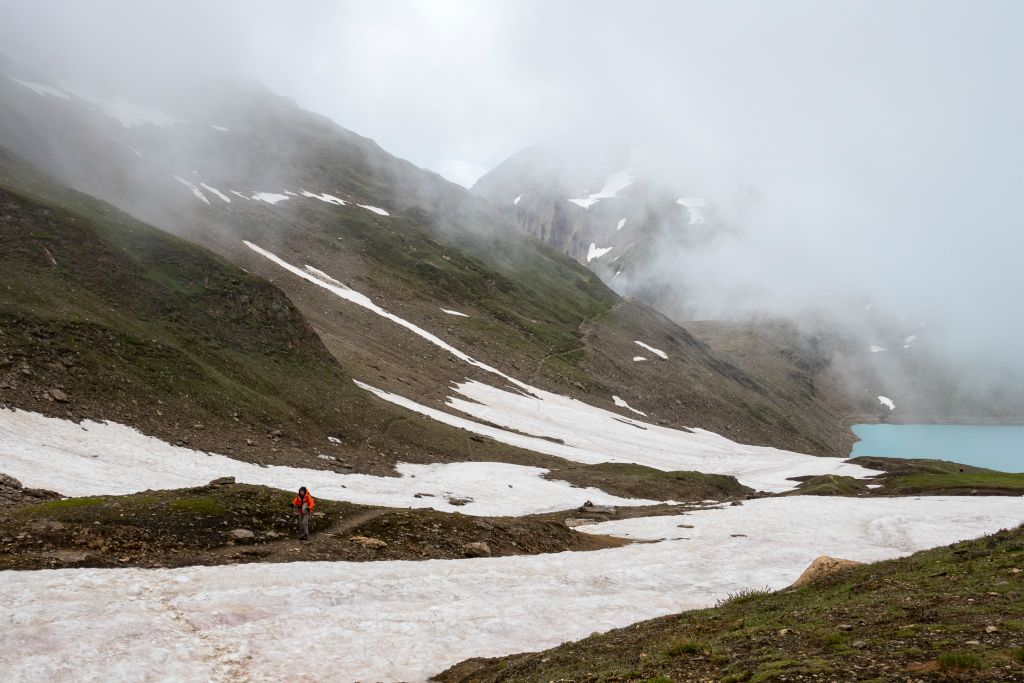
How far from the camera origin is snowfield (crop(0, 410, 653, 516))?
30.9 meters

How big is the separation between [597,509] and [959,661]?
35.7 metres

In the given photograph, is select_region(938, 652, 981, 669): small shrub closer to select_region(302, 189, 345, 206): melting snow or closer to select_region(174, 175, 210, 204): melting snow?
select_region(174, 175, 210, 204): melting snow

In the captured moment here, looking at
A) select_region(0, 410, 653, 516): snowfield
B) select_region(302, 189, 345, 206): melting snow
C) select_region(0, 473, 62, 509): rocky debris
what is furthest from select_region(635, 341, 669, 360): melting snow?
select_region(0, 473, 62, 509): rocky debris

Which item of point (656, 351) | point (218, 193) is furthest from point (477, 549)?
point (656, 351)

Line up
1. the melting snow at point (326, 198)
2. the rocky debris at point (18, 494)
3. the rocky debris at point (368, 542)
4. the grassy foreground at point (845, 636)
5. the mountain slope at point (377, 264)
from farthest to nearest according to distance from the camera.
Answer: the melting snow at point (326, 198), the mountain slope at point (377, 264), the rocky debris at point (368, 542), the rocky debris at point (18, 494), the grassy foreground at point (845, 636)

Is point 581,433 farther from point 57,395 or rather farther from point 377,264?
point 377,264

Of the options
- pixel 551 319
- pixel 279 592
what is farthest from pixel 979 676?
pixel 551 319

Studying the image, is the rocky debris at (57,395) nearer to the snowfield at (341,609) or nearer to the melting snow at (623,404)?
the snowfield at (341,609)

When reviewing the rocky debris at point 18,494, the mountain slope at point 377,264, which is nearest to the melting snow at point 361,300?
the mountain slope at point 377,264

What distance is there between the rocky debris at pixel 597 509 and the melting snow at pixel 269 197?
11407cm

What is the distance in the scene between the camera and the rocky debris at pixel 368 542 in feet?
91.3

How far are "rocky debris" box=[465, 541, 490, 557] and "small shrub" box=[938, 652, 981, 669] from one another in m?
21.5

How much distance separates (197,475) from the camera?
36.8 m

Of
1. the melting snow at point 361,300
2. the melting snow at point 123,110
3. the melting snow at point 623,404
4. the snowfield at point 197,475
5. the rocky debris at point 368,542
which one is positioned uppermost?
the melting snow at point 123,110
